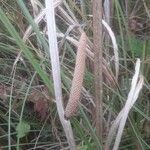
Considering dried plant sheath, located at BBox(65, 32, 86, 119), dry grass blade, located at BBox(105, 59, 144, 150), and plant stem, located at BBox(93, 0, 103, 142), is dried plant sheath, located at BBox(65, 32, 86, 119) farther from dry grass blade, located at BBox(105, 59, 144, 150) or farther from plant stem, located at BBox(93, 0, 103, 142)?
dry grass blade, located at BBox(105, 59, 144, 150)

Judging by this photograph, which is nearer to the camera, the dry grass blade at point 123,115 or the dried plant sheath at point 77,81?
the dried plant sheath at point 77,81

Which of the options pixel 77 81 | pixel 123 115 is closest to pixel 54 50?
pixel 77 81

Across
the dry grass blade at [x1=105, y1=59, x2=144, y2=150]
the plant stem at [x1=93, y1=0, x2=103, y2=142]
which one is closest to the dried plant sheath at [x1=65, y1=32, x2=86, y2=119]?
the plant stem at [x1=93, y1=0, x2=103, y2=142]

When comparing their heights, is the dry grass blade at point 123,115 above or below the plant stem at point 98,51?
below

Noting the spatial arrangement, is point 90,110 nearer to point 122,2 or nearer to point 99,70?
point 99,70

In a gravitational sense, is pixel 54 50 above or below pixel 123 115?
above

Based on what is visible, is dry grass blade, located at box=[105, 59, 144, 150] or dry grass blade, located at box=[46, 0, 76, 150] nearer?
dry grass blade, located at box=[46, 0, 76, 150]

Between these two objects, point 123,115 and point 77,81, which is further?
point 123,115

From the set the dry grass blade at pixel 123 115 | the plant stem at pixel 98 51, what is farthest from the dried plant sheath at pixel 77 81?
the dry grass blade at pixel 123 115

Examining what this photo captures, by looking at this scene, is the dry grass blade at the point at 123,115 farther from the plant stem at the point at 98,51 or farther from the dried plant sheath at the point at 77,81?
the dried plant sheath at the point at 77,81

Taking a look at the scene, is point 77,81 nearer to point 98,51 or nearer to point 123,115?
point 98,51

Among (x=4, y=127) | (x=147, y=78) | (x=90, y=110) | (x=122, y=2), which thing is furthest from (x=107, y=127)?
(x=122, y=2)

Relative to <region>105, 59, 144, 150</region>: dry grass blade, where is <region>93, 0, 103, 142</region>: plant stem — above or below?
above
